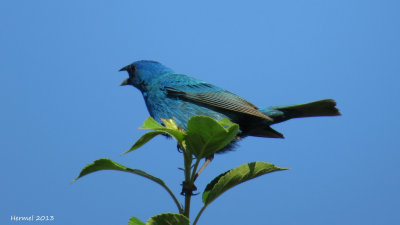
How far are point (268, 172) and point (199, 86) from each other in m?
2.64

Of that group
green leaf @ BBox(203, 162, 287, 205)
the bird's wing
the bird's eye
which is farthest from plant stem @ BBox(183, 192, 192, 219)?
the bird's eye

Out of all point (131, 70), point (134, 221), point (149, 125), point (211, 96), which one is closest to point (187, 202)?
point (134, 221)

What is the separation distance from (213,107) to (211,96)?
0.15 meters

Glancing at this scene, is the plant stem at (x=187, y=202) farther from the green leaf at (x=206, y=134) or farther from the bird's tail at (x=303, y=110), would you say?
the bird's tail at (x=303, y=110)

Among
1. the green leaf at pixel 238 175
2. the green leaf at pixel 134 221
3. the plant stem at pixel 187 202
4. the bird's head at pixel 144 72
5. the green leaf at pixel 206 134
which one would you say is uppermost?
the bird's head at pixel 144 72

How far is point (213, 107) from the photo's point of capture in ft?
15.1

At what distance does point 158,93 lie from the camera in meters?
4.79

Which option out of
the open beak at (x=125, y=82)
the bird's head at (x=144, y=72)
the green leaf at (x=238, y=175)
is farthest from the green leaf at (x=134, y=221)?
the open beak at (x=125, y=82)

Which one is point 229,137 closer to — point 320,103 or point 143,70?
point 320,103

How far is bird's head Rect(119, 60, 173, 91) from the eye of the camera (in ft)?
17.0

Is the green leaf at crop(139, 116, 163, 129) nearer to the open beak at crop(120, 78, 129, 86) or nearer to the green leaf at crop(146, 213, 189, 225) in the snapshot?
the green leaf at crop(146, 213, 189, 225)

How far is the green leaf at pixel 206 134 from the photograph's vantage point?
6.95ft

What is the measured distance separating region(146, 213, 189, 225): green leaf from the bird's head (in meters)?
3.25

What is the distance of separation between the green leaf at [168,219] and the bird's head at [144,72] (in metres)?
3.25
